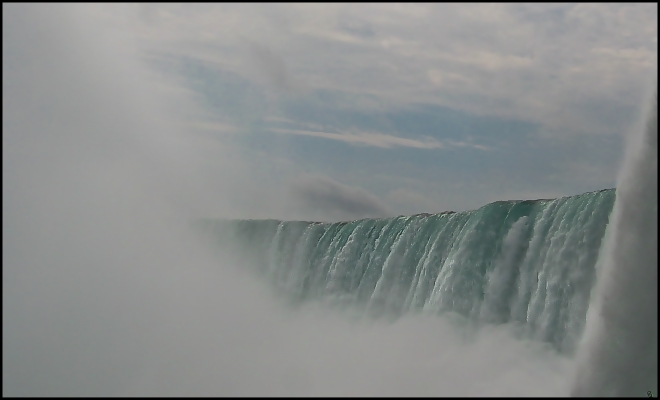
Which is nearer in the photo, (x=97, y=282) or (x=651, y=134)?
(x=651, y=134)

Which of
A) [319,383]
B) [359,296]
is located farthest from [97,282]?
[319,383]

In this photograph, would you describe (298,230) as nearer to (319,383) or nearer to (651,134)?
(319,383)

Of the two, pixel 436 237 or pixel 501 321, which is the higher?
pixel 436 237

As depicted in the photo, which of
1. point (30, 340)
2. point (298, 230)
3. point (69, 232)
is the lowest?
point (30, 340)

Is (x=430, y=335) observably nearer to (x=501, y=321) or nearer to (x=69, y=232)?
(x=501, y=321)

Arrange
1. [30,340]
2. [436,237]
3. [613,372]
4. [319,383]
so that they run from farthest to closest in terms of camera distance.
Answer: [436,237]
[30,340]
[319,383]
[613,372]

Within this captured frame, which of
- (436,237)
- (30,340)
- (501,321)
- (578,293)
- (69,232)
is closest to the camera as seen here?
(578,293)

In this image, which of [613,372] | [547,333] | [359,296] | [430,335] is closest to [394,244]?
[359,296]
